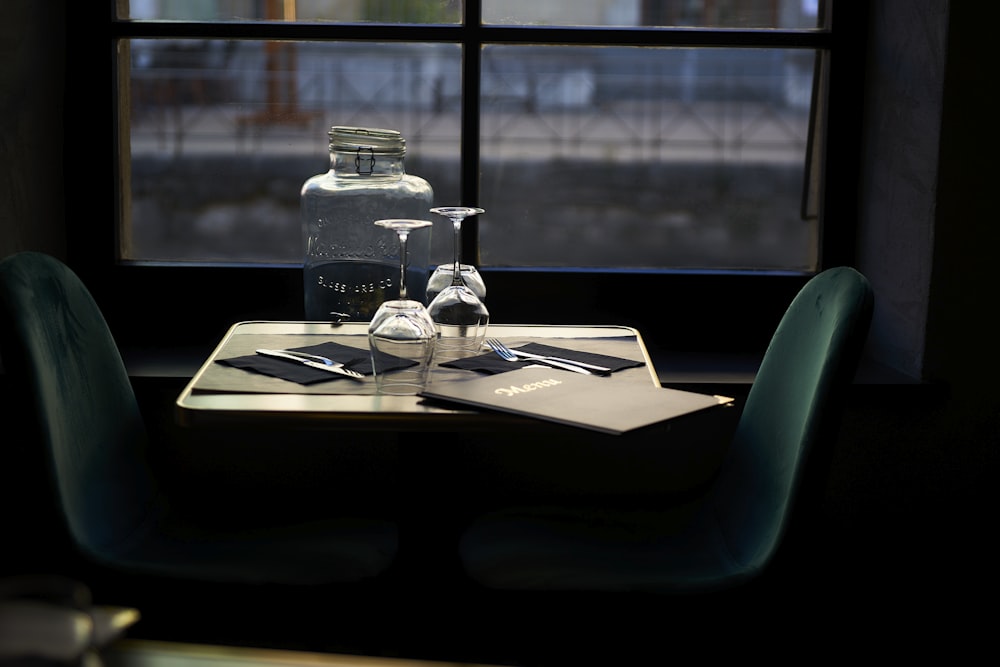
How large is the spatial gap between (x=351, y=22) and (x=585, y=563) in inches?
59.5

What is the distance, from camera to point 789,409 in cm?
181

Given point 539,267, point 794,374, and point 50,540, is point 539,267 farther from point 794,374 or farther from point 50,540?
point 50,540

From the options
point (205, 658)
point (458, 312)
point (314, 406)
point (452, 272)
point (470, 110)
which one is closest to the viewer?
point (205, 658)

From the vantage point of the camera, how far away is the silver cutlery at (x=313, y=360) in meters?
1.84

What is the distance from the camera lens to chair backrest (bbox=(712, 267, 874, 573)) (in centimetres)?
165

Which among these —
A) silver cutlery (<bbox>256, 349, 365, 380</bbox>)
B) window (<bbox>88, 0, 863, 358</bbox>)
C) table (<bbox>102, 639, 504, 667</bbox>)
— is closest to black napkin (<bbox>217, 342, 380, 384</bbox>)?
silver cutlery (<bbox>256, 349, 365, 380</bbox>)

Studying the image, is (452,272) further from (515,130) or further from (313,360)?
(515,130)

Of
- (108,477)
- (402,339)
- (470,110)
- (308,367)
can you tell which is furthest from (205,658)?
(470,110)

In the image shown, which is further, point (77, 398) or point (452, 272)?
point (452, 272)

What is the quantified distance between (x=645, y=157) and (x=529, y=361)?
3.42 ft

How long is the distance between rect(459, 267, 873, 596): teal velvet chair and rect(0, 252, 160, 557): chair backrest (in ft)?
1.92

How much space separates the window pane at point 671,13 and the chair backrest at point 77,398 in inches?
51.1

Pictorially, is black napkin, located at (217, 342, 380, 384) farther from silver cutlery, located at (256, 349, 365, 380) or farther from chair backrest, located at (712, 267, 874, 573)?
chair backrest, located at (712, 267, 874, 573)

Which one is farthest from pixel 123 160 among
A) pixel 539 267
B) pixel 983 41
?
pixel 983 41
